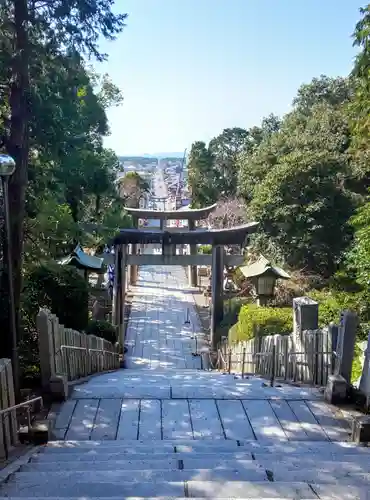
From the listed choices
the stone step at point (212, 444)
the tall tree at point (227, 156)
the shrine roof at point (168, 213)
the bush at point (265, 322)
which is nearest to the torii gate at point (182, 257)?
the bush at point (265, 322)

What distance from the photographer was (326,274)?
1762 cm

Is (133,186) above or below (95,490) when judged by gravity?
above

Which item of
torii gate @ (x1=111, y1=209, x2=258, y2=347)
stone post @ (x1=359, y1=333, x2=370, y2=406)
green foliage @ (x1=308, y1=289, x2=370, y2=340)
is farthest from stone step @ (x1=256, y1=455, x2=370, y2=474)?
torii gate @ (x1=111, y1=209, x2=258, y2=347)

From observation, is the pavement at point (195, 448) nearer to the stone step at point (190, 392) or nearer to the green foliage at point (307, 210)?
the stone step at point (190, 392)

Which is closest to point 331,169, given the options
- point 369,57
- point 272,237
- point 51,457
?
point 272,237

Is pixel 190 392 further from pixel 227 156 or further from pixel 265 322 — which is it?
pixel 227 156

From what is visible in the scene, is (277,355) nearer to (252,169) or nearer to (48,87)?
(48,87)

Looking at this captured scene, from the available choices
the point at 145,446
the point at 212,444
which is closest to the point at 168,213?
the point at 212,444

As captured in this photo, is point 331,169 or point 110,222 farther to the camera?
point 331,169

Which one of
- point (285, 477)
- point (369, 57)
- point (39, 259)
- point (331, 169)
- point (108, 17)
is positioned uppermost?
point (369, 57)

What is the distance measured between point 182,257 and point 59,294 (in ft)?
33.4

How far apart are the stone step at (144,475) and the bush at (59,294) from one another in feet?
17.2

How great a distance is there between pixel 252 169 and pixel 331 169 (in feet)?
21.2

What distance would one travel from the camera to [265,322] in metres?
12.4
